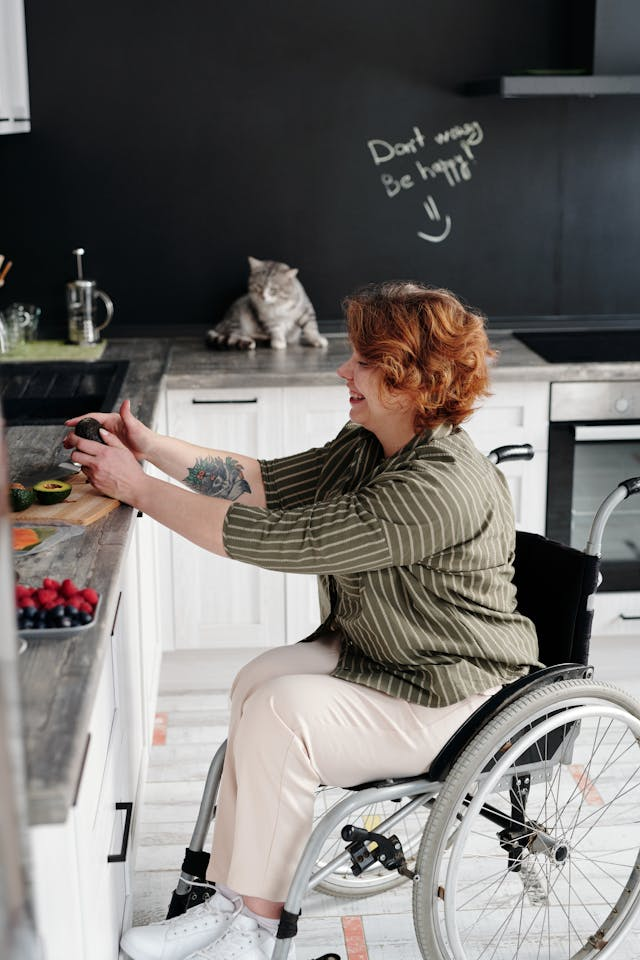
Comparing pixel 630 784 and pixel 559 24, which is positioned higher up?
pixel 559 24

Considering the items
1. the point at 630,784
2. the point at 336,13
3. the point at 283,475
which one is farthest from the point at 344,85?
the point at 630,784

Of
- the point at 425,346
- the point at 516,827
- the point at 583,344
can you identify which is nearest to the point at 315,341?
the point at 583,344

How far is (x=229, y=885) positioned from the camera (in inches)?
71.3

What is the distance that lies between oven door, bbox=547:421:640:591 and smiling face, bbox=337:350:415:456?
132cm

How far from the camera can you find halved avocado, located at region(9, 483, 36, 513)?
1.91 meters

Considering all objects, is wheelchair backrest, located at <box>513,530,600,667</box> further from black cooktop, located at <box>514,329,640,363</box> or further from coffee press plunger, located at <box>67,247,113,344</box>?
coffee press plunger, located at <box>67,247,113,344</box>

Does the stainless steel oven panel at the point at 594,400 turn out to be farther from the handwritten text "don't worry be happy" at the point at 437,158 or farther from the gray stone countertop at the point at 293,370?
the handwritten text "don't worry be happy" at the point at 437,158

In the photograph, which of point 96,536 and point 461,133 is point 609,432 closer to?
point 461,133

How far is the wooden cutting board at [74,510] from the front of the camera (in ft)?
6.19

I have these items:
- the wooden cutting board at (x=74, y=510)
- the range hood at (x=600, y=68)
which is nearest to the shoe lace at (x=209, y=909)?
the wooden cutting board at (x=74, y=510)

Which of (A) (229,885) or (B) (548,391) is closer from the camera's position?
(A) (229,885)

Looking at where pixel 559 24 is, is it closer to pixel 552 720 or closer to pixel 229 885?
pixel 552 720

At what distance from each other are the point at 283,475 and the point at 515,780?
702mm

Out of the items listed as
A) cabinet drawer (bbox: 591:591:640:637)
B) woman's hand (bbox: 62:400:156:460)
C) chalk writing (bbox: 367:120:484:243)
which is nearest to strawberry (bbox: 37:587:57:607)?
woman's hand (bbox: 62:400:156:460)
